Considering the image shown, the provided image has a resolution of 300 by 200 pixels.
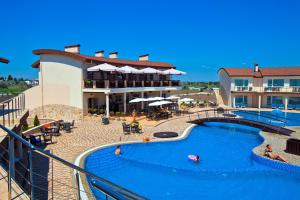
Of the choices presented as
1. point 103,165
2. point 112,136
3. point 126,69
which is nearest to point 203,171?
point 103,165

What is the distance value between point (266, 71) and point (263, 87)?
3.01 m

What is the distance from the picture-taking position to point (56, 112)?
2833cm

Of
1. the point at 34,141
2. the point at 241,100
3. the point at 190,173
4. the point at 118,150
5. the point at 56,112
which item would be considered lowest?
the point at 190,173

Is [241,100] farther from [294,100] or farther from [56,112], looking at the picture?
[56,112]

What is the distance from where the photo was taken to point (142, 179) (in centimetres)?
1278

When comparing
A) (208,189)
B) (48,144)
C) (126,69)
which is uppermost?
(126,69)

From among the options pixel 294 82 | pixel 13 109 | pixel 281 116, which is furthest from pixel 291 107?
pixel 13 109

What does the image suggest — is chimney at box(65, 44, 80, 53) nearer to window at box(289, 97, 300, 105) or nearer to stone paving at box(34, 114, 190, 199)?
stone paving at box(34, 114, 190, 199)

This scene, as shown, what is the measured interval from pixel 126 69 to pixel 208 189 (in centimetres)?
1921

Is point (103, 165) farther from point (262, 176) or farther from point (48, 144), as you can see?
point (262, 176)

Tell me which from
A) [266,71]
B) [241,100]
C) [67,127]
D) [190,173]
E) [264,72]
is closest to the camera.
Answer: [190,173]

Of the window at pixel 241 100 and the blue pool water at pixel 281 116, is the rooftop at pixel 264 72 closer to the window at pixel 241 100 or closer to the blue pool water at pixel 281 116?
the window at pixel 241 100

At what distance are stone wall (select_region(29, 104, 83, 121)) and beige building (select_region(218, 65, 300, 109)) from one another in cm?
2570

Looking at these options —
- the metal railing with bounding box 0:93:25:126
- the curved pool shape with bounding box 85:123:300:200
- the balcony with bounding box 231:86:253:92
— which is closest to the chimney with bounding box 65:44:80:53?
the metal railing with bounding box 0:93:25:126
